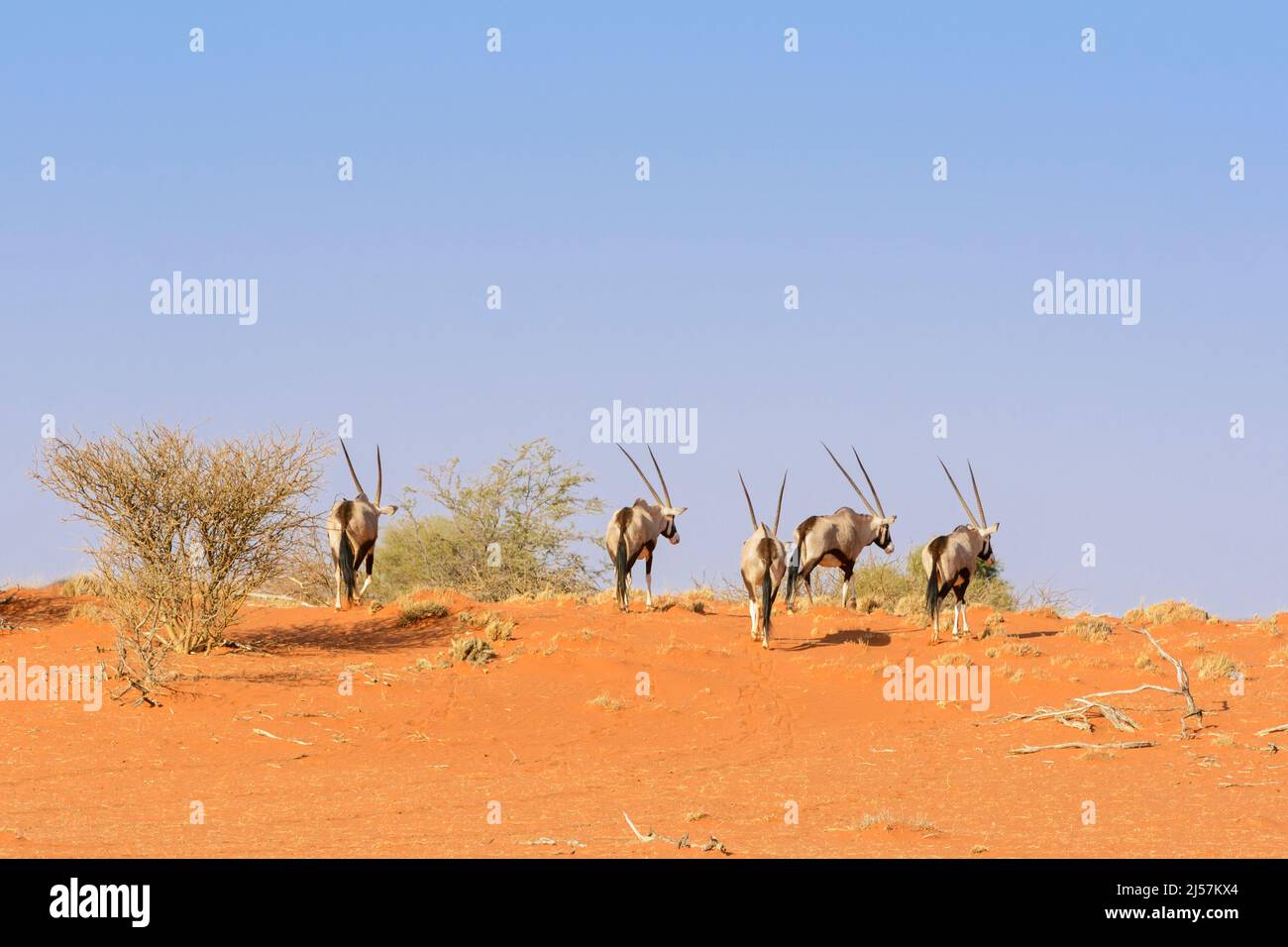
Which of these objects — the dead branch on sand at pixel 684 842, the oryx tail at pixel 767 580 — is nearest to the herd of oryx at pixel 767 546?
the oryx tail at pixel 767 580

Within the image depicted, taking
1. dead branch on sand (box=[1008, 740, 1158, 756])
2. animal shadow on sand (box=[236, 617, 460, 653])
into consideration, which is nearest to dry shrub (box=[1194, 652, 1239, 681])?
dead branch on sand (box=[1008, 740, 1158, 756])

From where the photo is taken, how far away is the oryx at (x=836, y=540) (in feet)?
91.8

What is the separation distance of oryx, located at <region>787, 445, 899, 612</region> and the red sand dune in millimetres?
2866

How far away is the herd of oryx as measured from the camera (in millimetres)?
23047

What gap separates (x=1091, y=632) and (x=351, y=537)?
12.5 meters

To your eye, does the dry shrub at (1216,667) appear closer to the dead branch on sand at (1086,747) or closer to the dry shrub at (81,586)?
the dead branch on sand at (1086,747)

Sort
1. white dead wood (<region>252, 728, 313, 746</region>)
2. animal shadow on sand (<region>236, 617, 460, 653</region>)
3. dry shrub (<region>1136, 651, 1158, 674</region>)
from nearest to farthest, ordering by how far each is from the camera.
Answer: white dead wood (<region>252, 728, 313, 746</region>)
dry shrub (<region>1136, 651, 1158, 674</region>)
animal shadow on sand (<region>236, 617, 460, 653</region>)

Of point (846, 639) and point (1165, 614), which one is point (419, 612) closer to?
point (846, 639)

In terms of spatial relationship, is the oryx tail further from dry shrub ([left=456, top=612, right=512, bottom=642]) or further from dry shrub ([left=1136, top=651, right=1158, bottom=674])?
dry shrub ([left=1136, top=651, right=1158, bottom=674])

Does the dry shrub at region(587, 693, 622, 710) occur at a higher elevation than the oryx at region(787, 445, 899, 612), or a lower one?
lower

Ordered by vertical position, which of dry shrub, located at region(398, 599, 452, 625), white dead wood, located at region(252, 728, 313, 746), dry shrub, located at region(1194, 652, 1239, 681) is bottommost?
white dead wood, located at region(252, 728, 313, 746)

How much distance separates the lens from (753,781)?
15.2 m
